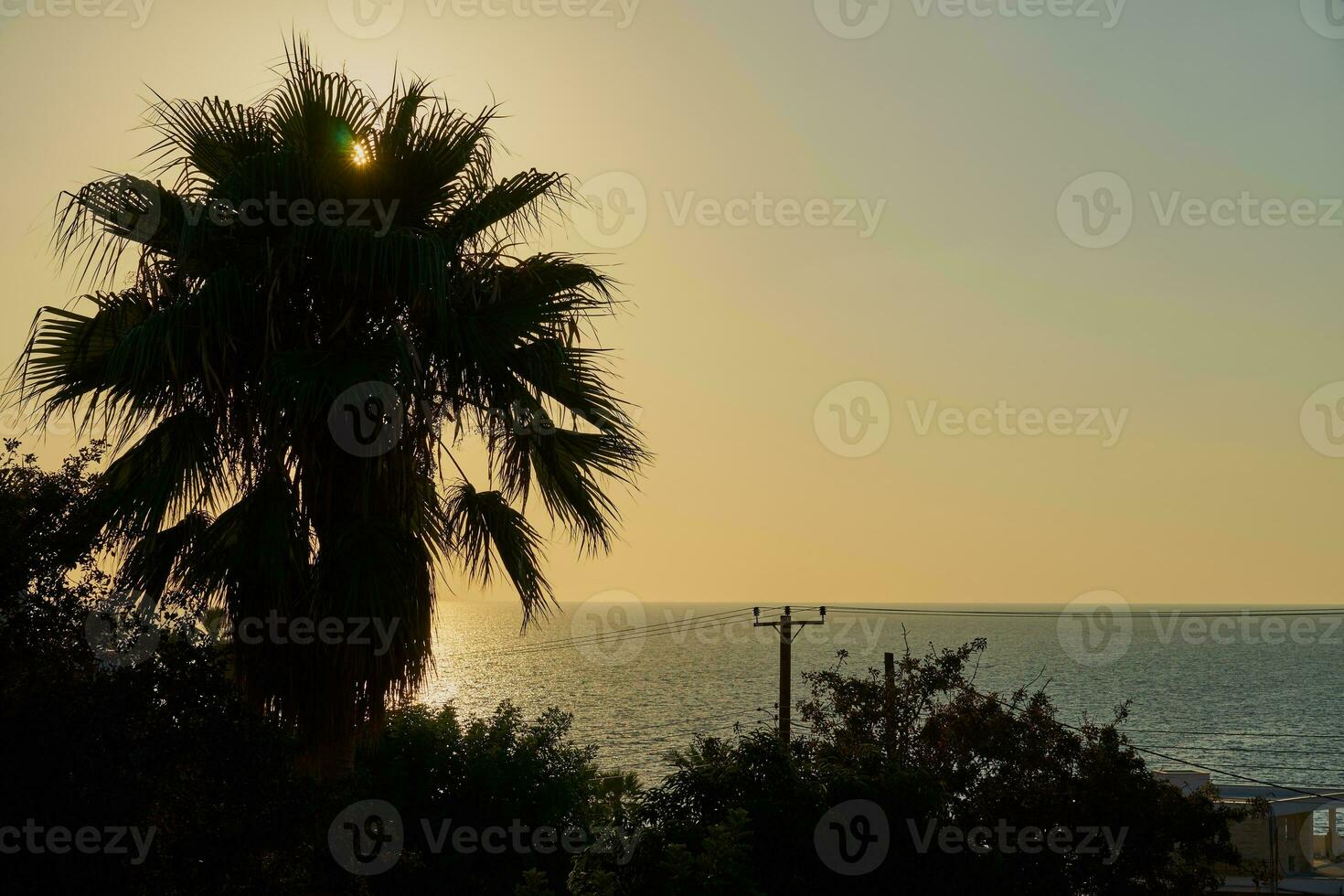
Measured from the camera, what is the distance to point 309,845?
8.12 m

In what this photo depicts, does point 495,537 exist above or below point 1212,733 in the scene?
above

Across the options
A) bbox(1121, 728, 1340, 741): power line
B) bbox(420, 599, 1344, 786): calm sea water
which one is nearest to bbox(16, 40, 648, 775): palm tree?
bbox(420, 599, 1344, 786): calm sea water

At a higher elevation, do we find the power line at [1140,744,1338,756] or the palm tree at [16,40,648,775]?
the palm tree at [16,40,648,775]

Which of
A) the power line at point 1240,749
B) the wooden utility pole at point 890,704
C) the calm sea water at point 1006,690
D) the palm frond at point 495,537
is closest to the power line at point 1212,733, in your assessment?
the calm sea water at point 1006,690

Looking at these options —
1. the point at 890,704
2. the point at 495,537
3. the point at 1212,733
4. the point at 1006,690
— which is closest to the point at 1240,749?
the point at 1212,733

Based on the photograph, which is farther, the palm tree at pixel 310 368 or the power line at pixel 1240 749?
the power line at pixel 1240 749

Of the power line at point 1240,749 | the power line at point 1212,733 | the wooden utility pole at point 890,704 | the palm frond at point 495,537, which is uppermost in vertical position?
the palm frond at point 495,537

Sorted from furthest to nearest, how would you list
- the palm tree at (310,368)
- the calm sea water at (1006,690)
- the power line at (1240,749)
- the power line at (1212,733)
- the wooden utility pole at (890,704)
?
the power line at (1212,733) → the power line at (1240,749) → the calm sea water at (1006,690) → the wooden utility pole at (890,704) → the palm tree at (310,368)

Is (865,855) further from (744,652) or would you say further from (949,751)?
(744,652)

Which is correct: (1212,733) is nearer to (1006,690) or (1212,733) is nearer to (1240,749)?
(1240,749)

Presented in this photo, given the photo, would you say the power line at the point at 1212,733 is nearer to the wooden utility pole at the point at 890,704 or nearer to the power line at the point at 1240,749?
the power line at the point at 1240,749

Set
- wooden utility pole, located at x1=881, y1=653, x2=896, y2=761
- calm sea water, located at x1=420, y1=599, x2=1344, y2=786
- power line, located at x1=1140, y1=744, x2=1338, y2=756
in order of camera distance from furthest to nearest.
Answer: power line, located at x1=1140, y1=744, x2=1338, y2=756 < calm sea water, located at x1=420, y1=599, x2=1344, y2=786 < wooden utility pole, located at x1=881, y1=653, x2=896, y2=761

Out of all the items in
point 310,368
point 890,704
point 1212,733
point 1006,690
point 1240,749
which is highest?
point 310,368

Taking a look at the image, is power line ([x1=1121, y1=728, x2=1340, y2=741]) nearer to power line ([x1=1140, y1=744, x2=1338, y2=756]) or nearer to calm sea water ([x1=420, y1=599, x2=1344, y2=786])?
calm sea water ([x1=420, y1=599, x2=1344, y2=786])
